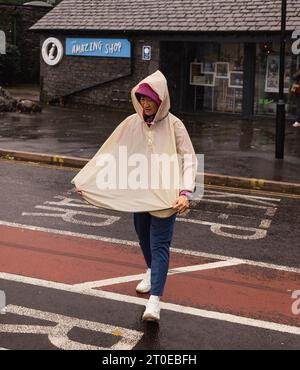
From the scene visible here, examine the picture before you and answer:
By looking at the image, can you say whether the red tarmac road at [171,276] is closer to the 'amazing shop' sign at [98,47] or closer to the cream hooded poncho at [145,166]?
the cream hooded poncho at [145,166]

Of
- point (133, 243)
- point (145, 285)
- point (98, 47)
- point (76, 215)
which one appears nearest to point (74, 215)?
point (76, 215)

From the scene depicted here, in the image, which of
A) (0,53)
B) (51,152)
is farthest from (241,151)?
(0,53)

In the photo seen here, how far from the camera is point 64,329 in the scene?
4.84 m

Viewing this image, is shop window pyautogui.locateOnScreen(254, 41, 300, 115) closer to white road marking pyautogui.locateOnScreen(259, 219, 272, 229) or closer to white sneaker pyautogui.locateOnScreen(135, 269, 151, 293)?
white road marking pyautogui.locateOnScreen(259, 219, 272, 229)

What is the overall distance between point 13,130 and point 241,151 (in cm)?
Answer: 601

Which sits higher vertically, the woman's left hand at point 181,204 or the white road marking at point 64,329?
the woman's left hand at point 181,204

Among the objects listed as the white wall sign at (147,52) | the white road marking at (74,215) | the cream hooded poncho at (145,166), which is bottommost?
the white road marking at (74,215)

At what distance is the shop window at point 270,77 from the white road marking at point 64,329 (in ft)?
51.0

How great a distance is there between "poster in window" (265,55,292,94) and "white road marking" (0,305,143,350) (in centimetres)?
1576

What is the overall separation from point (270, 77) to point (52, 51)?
28.0 ft

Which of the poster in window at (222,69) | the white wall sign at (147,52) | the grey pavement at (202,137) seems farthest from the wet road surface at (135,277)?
the white wall sign at (147,52)

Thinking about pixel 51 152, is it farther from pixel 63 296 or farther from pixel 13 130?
pixel 63 296

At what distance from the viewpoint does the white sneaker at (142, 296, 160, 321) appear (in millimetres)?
4973

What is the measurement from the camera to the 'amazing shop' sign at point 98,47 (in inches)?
845
